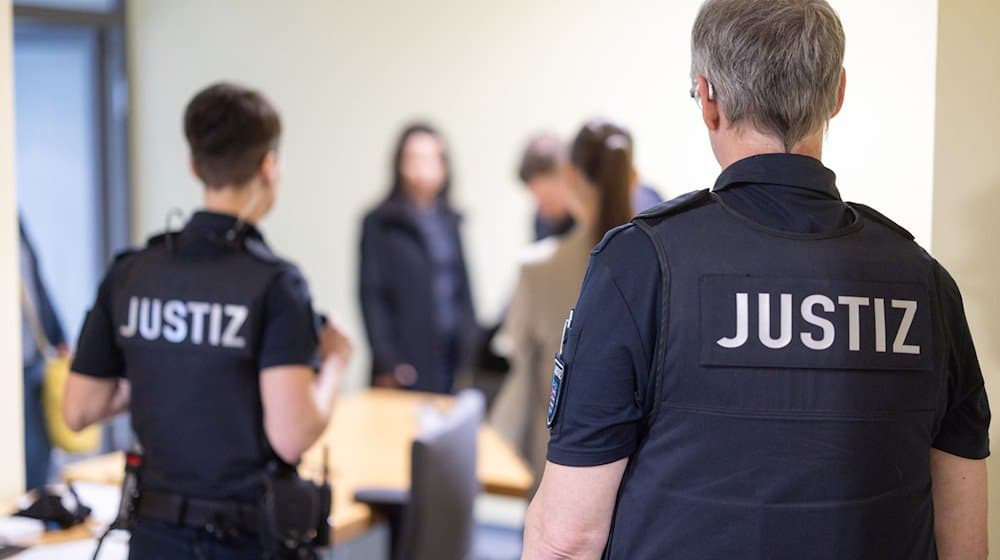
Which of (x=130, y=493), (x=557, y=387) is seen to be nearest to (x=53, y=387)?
(x=130, y=493)

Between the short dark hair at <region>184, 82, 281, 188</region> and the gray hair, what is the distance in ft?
3.16

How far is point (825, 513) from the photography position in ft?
3.45

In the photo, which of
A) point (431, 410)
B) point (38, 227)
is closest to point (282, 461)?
point (431, 410)

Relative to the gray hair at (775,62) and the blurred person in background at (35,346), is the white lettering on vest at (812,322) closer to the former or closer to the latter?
the gray hair at (775,62)

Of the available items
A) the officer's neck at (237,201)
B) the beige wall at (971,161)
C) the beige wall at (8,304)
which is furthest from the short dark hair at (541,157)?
the beige wall at (971,161)

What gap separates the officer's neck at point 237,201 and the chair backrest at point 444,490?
26.5 inches

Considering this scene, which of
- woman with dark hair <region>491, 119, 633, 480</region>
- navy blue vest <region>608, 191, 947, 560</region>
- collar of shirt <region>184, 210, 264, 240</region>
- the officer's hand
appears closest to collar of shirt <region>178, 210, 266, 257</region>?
collar of shirt <region>184, 210, 264, 240</region>

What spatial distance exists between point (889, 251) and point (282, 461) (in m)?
1.11

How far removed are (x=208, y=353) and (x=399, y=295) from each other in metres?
2.78

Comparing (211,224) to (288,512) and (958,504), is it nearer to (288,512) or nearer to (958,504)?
(288,512)

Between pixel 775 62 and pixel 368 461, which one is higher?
pixel 775 62

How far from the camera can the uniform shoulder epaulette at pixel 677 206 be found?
3.47ft

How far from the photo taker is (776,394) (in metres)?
1.03

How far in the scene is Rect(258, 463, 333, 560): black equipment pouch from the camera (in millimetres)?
1760
